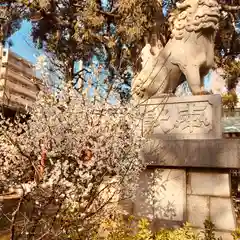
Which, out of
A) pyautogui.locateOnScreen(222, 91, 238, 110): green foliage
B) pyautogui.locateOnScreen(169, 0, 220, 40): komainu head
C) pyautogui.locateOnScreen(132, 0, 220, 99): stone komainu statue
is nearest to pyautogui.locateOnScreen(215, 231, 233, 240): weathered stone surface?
pyautogui.locateOnScreen(132, 0, 220, 99): stone komainu statue

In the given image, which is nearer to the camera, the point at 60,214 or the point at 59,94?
the point at 60,214

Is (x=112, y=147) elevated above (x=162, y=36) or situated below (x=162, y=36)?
below

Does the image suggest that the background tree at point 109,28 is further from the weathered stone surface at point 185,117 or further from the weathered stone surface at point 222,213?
the weathered stone surface at point 222,213

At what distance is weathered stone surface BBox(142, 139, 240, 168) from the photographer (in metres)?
3.25

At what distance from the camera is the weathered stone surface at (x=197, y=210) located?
3.39 metres

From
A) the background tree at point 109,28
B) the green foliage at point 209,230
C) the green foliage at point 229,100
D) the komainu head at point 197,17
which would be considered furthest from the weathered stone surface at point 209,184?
the green foliage at point 229,100

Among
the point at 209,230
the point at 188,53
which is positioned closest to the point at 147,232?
the point at 209,230

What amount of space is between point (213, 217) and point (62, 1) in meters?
10.7

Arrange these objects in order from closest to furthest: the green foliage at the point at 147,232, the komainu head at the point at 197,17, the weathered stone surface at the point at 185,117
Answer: the green foliage at the point at 147,232
the weathered stone surface at the point at 185,117
the komainu head at the point at 197,17

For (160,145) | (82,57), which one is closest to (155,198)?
(160,145)

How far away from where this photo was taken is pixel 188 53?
4203 mm

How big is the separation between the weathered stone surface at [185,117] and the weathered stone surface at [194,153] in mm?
277

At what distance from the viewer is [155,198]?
365 centimetres

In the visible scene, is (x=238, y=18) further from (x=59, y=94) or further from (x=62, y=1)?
(x=59, y=94)
